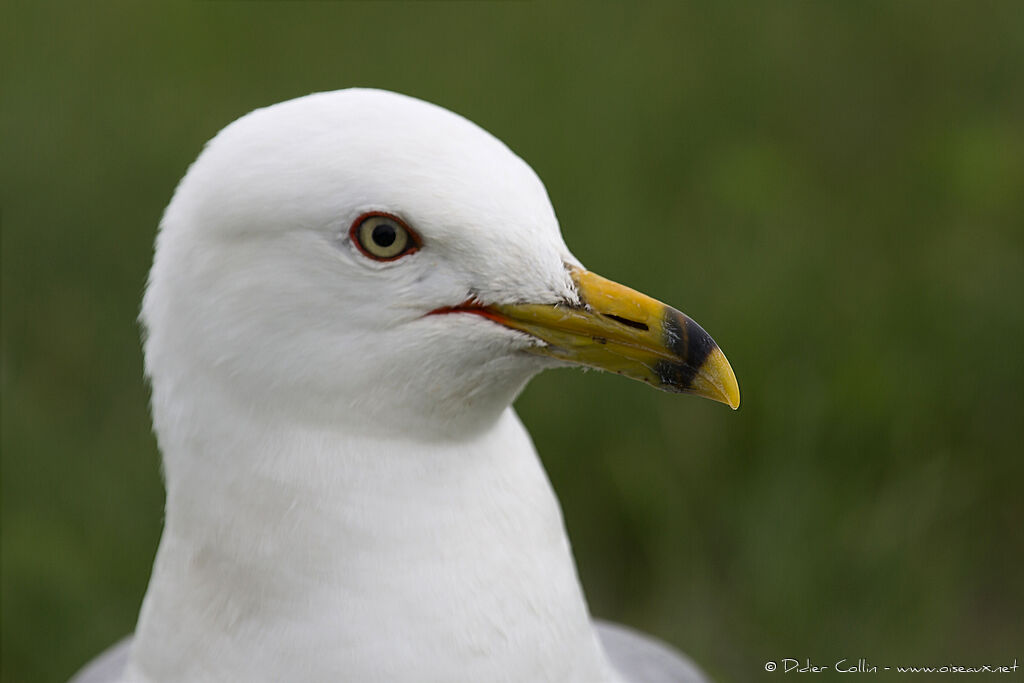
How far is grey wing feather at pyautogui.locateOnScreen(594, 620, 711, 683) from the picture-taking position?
2.67 metres

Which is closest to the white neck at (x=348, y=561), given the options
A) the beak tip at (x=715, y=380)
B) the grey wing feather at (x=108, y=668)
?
the beak tip at (x=715, y=380)

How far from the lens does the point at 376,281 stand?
5.82 feet

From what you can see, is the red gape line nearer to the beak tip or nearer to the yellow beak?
the yellow beak

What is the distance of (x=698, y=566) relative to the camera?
3.37 meters

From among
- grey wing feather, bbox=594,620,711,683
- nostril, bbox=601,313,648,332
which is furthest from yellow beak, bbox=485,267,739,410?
grey wing feather, bbox=594,620,711,683

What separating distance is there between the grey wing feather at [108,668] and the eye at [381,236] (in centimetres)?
115

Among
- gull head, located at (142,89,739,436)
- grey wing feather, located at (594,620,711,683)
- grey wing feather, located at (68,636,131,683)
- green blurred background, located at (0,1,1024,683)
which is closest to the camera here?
gull head, located at (142,89,739,436)

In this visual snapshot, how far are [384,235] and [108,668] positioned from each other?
134 centimetres

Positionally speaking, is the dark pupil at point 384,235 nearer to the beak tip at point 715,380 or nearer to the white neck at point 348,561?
the white neck at point 348,561

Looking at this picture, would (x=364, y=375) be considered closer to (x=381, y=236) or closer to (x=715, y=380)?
(x=381, y=236)

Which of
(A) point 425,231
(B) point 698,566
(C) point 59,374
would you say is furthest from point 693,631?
(C) point 59,374

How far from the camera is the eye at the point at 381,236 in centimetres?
176

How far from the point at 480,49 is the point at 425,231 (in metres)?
3.02

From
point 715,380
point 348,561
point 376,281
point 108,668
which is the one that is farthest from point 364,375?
point 108,668
